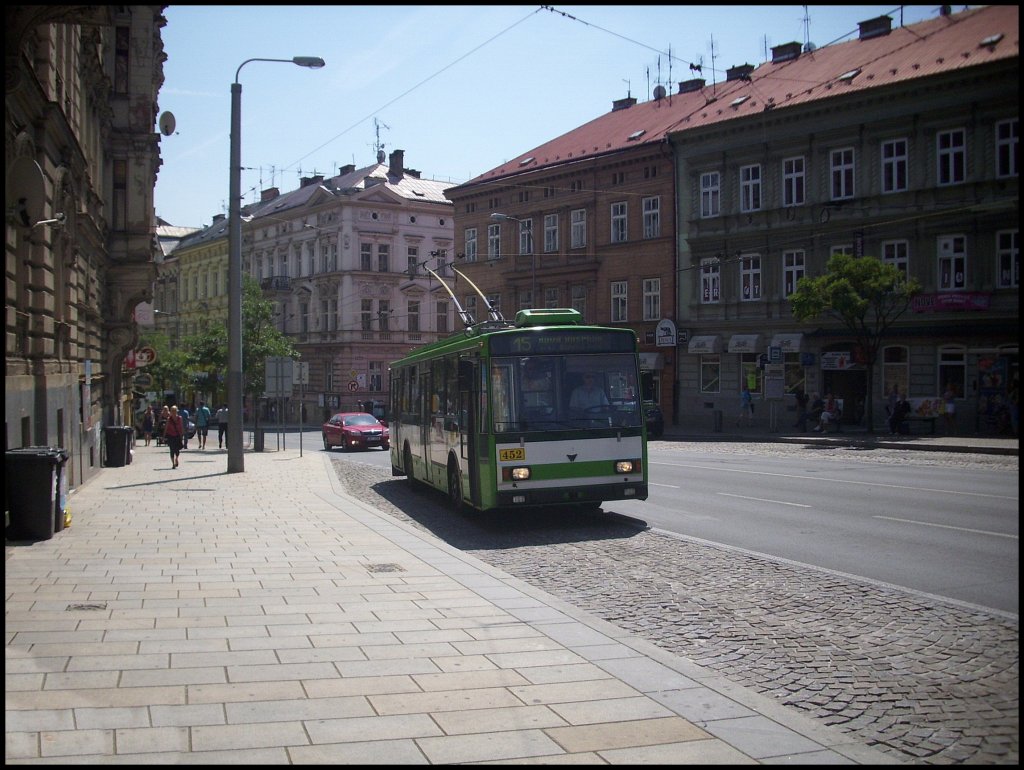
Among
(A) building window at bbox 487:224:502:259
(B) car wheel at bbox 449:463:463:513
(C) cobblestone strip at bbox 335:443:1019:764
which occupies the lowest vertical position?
(C) cobblestone strip at bbox 335:443:1019:764

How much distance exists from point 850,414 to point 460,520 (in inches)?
1113

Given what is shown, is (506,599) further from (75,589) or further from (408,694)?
(75,589)

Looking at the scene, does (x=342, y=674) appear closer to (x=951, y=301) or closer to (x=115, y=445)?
(x=115, y=445)

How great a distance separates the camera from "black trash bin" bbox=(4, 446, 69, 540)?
1316 centimetres

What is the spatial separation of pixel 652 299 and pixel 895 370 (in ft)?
46.3

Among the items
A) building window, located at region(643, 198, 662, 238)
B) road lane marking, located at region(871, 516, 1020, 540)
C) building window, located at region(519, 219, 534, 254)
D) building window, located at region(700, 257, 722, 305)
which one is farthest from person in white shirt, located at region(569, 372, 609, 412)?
building window, located at region(519, 219, 534, 254)

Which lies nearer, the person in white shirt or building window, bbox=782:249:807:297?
the person in white shirt

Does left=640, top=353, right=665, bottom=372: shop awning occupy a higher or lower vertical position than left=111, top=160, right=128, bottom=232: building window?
lower

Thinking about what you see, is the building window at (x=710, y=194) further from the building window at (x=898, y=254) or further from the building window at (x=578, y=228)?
the building window at (x=898, y=254)

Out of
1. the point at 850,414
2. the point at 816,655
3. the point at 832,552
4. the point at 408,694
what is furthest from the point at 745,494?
the point at 850,414

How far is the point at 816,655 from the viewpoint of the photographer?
7477 millimetres

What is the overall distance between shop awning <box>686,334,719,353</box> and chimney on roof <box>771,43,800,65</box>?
13422 mm

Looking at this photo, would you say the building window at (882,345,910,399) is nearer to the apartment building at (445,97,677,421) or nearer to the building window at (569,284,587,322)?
the apartment building at (445,97,677,421)

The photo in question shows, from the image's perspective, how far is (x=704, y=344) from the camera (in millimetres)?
45094
